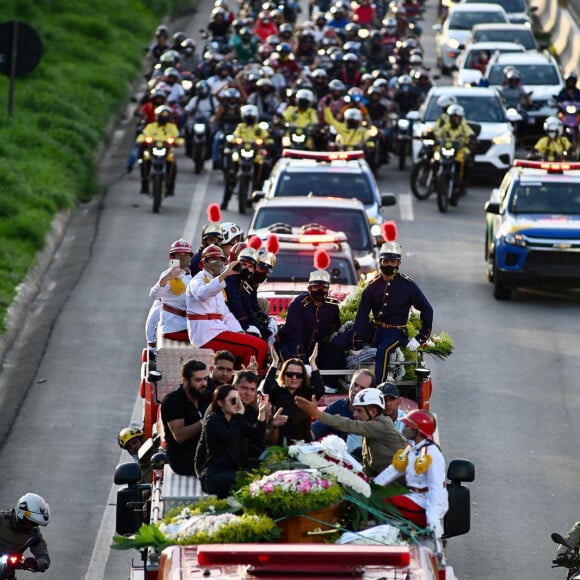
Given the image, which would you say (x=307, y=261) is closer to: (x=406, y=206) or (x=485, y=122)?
(x=406, y=206)

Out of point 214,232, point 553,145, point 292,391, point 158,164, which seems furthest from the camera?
Result: point 553,145

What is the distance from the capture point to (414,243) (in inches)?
1155

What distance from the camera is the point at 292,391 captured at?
13359 millimetres

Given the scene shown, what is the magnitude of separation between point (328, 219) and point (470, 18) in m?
29.1

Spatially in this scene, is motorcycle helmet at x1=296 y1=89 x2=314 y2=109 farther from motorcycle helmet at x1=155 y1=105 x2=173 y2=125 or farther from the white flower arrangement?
the white flower arrangement

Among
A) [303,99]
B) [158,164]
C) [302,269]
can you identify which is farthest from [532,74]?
[302,269]

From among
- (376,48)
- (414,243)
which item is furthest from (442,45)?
(414,243)

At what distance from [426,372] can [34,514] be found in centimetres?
347

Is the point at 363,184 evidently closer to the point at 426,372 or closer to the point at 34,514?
the point at 426,372

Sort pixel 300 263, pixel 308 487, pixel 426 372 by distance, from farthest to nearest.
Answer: pixel 300 263 → pixel 426 372 → pixel 308 487

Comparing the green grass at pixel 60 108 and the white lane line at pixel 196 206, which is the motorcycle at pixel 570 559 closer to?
the green grass at pixel 60 108

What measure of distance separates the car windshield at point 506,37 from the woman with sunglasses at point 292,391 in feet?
111

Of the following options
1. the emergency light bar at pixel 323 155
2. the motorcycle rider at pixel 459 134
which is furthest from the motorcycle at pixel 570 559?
the motorcycle rider at pixel 459 134

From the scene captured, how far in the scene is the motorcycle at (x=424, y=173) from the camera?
32.8 metres
